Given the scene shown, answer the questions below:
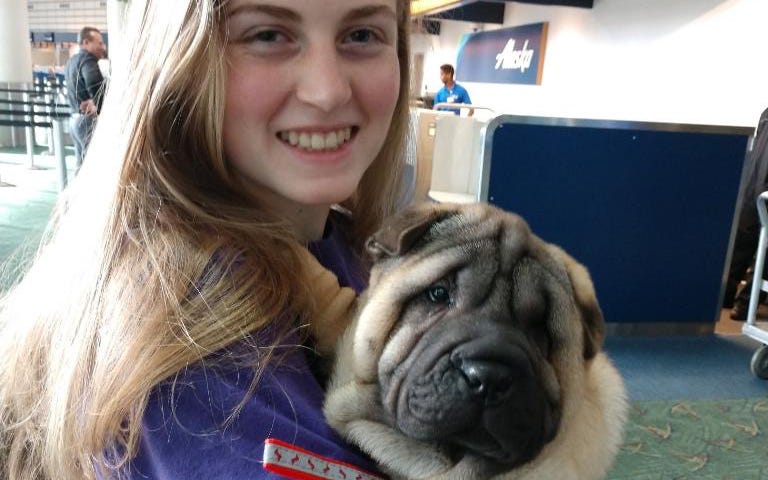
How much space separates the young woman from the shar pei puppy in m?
0.10

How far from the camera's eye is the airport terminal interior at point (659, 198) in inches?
128

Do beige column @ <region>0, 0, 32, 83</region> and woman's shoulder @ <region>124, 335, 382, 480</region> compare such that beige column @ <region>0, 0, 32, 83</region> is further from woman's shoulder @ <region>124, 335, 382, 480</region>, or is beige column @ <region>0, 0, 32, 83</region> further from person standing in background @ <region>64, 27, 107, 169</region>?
woman's shoulder @ <region>124, 335, 382, 480</region>

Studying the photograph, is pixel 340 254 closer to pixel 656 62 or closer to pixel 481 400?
pixel 481 400

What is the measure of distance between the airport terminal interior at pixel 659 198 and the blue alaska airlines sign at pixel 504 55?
2987 mm

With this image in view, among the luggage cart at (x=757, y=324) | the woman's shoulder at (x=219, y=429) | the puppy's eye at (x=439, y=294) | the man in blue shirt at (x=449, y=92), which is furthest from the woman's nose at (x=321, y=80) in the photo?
the man in blue shirt at (x=449, y=92)

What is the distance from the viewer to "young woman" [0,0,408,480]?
88cm

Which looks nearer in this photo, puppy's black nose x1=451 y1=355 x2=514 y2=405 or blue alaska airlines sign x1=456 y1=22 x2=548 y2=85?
puppy's black nose x1=451 y1=355 x2=514 y2=405

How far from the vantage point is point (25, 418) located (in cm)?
108

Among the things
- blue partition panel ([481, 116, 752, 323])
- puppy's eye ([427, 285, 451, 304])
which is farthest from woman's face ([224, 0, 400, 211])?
blue partition panel ([481, 116, 752, 323])

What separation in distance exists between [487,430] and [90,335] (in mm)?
642

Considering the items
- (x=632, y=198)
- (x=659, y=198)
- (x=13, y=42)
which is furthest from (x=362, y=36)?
(x=13, y=42)

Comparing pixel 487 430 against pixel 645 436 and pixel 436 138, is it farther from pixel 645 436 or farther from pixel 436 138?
pixel 436 138

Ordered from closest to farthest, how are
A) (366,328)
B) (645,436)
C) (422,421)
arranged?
(422,421)
(366,328)
(645,436)

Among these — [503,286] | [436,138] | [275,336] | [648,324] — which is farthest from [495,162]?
[275,336]
